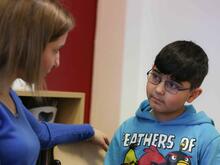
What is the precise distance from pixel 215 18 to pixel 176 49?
0.69 meters

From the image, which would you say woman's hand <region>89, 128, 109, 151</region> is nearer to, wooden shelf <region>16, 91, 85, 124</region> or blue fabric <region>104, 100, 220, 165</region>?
blue fabric <region>104, 100, 220, 165</region>

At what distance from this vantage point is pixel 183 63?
3.84ft

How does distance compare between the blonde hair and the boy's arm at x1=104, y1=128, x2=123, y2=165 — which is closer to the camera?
the blonde hair

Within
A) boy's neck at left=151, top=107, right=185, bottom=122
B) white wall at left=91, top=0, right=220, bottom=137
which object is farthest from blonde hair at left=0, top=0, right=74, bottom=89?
white wall at left=91, top=0, right=220, bottom=137

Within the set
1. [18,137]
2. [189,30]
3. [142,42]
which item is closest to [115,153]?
[18,137]

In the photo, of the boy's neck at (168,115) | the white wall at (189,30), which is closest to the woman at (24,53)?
the boy's neck at (168,115)

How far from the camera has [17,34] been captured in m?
0.87

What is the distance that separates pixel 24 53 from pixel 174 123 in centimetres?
57

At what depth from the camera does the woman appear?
872 millimetres

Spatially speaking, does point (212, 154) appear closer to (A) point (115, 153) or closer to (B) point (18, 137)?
(A) point (115, 153)

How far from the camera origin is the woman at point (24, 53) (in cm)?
87

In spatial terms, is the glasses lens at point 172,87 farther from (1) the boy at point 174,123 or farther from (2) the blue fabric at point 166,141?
(2) the blue fabric at point 166,141

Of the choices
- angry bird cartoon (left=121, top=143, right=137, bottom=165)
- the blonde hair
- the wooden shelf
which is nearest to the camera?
the blonde hair

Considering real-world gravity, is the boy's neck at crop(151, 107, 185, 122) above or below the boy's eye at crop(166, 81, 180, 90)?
below
